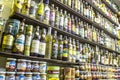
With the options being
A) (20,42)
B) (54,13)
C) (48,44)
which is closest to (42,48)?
(48,44)

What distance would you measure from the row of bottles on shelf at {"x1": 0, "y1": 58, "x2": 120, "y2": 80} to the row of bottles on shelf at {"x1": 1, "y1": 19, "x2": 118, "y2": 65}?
0.08m

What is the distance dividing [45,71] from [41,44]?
0.74 ft

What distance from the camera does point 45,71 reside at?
1.38 metres

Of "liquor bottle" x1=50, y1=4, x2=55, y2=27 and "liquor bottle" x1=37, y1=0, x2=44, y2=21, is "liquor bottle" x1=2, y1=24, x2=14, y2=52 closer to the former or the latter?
"liquor bottle" x1=37, y1=0, x2=44, y2=21

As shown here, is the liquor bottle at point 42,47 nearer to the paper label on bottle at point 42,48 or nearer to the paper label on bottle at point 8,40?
the paper label on bottle at point 42,48

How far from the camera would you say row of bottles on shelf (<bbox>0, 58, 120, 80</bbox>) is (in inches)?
45.1

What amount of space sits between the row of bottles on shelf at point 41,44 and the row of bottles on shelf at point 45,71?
81 millimetres

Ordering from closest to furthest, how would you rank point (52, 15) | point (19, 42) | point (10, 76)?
point (10, 76) < point (19, 42) < point (52, 15)

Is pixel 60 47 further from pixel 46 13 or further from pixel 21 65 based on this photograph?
pixel 21 65

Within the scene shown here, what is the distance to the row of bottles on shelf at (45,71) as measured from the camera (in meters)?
1.14

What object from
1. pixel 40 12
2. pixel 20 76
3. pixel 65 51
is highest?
pixel 40 12

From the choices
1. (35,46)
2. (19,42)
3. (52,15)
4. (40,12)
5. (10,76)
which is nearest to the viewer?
(10,76)

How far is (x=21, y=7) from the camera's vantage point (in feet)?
4.37

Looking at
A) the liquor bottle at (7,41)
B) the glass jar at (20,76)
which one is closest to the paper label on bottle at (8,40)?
the liquor bottle at (7,41)
